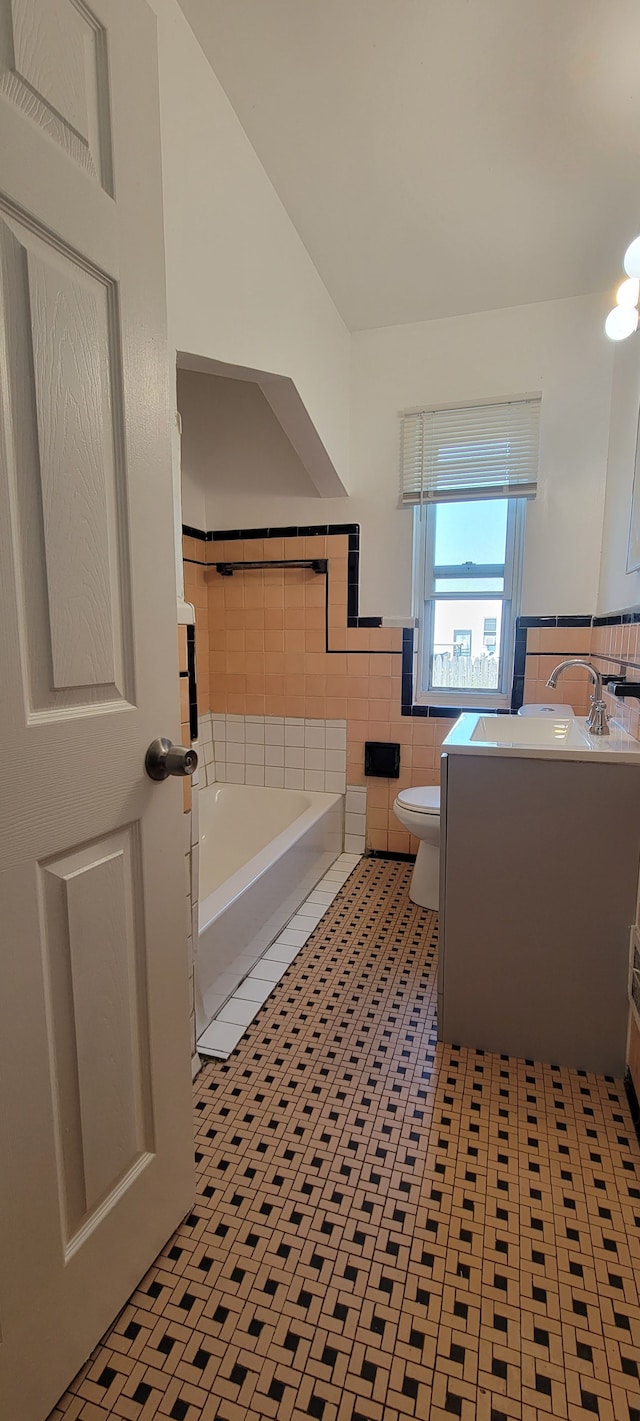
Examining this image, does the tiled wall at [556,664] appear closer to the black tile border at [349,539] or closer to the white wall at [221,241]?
the black tile border at [349,539]

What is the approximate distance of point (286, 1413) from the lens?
2.99ft

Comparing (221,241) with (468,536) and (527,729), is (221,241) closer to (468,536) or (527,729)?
(468,536)

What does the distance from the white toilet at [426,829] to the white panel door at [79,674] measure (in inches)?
62.6

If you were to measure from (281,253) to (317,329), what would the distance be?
0.41 m

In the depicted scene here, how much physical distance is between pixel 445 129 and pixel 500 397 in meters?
1.07

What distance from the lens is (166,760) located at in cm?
100

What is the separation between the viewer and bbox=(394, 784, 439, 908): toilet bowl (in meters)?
2.50

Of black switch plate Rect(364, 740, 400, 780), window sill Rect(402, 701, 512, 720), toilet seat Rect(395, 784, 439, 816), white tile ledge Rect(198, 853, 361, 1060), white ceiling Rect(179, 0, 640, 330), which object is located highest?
white ceiling Rect(179, 0, 640, 330)

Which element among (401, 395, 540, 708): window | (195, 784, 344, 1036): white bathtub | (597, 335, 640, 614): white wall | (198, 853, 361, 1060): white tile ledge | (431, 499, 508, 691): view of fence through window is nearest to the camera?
(198, 853, 361, 1060): white tile ledge

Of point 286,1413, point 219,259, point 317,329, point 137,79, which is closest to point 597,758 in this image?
point 286,1413

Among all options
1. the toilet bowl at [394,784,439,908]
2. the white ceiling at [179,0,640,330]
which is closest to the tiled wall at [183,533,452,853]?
the toilet bowl at [394,784,439,908]

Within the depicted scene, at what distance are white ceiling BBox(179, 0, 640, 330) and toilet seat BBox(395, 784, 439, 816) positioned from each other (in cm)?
212

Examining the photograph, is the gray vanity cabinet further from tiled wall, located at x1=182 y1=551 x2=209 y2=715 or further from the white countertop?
tiled wall, located at x1=182 y1=551 x2=209 y2=715

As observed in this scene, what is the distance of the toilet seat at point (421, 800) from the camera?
2.51m
